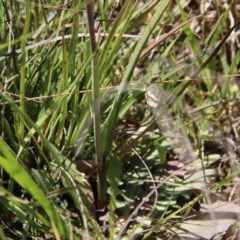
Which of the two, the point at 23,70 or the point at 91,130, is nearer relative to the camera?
the point at 23,70

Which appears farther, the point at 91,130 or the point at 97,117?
the point at 91,130

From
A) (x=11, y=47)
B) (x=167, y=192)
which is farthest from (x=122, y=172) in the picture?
(x=11, y=47)

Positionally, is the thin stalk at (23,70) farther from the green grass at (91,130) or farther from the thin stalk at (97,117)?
the thin stalk at (97,117)

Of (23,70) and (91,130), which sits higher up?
(23,70)

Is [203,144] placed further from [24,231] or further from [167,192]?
[24,231]

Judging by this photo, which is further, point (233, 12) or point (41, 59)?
point (233, 12)

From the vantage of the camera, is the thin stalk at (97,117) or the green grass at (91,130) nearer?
the thin stalk at (97,117)

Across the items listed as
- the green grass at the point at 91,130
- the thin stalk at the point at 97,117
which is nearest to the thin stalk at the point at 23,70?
the green grass at the point at 91,130

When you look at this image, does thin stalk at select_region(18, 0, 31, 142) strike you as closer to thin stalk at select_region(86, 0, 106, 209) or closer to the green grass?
the green grass
